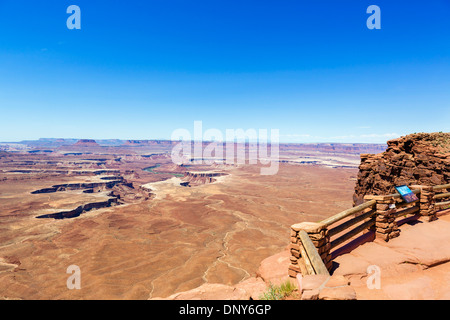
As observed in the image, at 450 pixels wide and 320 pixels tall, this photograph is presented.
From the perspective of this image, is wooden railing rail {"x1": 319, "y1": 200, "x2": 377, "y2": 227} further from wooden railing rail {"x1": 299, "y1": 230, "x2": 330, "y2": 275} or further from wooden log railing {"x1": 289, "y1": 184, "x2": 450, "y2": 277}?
wooden railing rail {"x1": 299, "y1": 230, "x2": 330, "y2": 275}

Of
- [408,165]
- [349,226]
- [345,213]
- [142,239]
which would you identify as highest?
[408,165]

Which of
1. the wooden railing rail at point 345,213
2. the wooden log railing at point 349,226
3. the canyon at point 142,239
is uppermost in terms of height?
the wooden railing rail at point 345,213

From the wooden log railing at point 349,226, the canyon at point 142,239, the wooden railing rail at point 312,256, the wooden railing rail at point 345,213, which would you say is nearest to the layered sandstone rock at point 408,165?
the wooden log railing at point 349,226

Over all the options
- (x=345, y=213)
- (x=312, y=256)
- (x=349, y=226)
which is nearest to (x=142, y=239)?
(x=349, y=226)

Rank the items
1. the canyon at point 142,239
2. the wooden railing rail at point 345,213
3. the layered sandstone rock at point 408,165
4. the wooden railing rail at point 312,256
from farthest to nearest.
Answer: the canyon at point 142,239 < the layered sandstone rock at point 408,165 < the wooden railing rail at point 345,213 < the wooden railing rail at point 312,256

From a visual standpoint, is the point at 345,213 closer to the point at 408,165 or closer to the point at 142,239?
the point at 408,165

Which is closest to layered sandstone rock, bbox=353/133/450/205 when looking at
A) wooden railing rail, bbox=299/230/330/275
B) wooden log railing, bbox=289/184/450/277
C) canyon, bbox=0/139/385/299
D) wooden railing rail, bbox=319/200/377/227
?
wooden log railing, bbox=289/184/450/277

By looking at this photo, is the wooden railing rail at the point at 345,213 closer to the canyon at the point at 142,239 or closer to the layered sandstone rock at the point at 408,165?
the canyon at the point at 142,239
